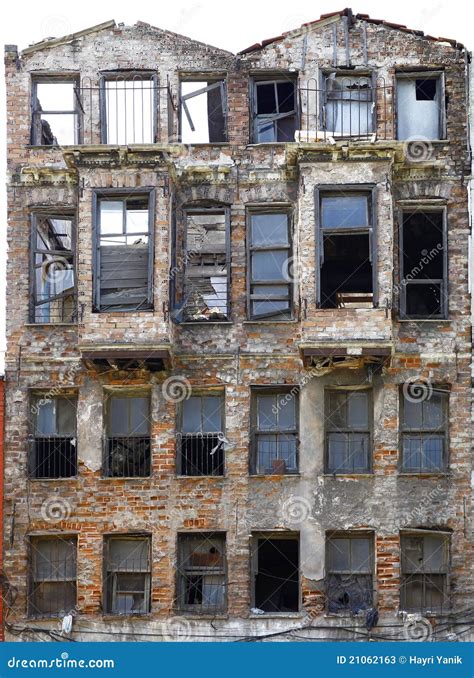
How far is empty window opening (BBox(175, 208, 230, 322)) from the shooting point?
100 feet

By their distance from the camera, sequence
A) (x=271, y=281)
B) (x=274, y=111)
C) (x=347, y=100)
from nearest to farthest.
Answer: (x=271, y=281) → (x=347, y=100) → (x=274, y=111)

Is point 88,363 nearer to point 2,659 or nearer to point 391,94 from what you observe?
point 2,659

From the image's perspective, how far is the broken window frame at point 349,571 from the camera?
96.3 feet

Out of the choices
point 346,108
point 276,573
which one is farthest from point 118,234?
point 276,573

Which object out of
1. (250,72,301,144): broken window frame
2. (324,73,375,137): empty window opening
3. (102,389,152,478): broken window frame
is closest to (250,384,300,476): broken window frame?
(102,389,152,478): broken window frame

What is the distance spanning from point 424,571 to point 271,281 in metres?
6.31

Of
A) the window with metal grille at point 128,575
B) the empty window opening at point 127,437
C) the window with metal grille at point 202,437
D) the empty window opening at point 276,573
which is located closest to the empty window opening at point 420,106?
the window with metal grille at point 202,437

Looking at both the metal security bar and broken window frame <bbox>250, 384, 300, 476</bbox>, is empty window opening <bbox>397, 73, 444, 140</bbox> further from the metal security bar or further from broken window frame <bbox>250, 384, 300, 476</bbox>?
broken window frame <bbox>250, 384, 300, 476</bbox>

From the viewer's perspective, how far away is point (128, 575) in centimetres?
2977

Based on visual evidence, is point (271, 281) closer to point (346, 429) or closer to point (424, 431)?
point (346, 429)

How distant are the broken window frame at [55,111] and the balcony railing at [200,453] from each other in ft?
21.0

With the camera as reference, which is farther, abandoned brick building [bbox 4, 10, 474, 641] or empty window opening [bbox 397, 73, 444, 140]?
empty window opening [bbox 397, 73, 444, 140]

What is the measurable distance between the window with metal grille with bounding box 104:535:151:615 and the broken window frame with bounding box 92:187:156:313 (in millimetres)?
4358

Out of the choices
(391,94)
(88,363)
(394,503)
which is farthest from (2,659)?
(391,94)
